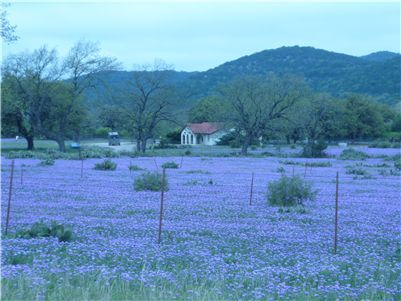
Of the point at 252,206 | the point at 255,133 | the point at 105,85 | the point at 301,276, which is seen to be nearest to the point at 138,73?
the point at 105,85

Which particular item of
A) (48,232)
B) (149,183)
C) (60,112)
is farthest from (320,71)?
(48,232)

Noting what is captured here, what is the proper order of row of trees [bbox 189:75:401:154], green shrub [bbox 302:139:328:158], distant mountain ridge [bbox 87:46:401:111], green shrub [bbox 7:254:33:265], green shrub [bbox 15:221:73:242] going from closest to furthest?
green shrub [bbox 7:254:33:265], green shrub [bbox 15:221:73:242], green shrub [bbox 302:139:328:158], row of trees [bbox 189:75:401:154], distant mountain ridge [bbox 87:46:401:111]

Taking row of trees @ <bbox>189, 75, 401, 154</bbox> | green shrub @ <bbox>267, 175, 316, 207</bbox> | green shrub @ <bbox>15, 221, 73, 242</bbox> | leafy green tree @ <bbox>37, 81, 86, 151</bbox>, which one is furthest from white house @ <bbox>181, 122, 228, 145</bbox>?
green shrub @ <bbox>15, 221, 73, 242</bbox>

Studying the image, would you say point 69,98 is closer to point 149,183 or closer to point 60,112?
point 60,112

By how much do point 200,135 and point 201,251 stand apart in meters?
95.6

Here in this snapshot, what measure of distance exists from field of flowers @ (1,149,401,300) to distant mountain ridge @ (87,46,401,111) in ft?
276

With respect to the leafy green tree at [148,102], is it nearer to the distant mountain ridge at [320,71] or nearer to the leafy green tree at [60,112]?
the leafy green tree at [60,112]

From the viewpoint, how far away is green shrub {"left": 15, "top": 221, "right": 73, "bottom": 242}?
11.4 meters

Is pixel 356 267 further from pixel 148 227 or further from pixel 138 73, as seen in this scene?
pixel 138 73

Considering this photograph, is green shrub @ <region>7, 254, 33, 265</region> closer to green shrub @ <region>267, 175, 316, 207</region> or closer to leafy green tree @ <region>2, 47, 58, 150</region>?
green shrub @ <region>267, 175, 316, 207</region>

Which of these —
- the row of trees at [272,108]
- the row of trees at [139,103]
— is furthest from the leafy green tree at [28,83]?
A: the row of trees at [272,108]

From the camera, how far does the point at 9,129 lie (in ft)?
242

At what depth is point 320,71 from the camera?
14788cm

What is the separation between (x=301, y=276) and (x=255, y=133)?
6043 centimetres
